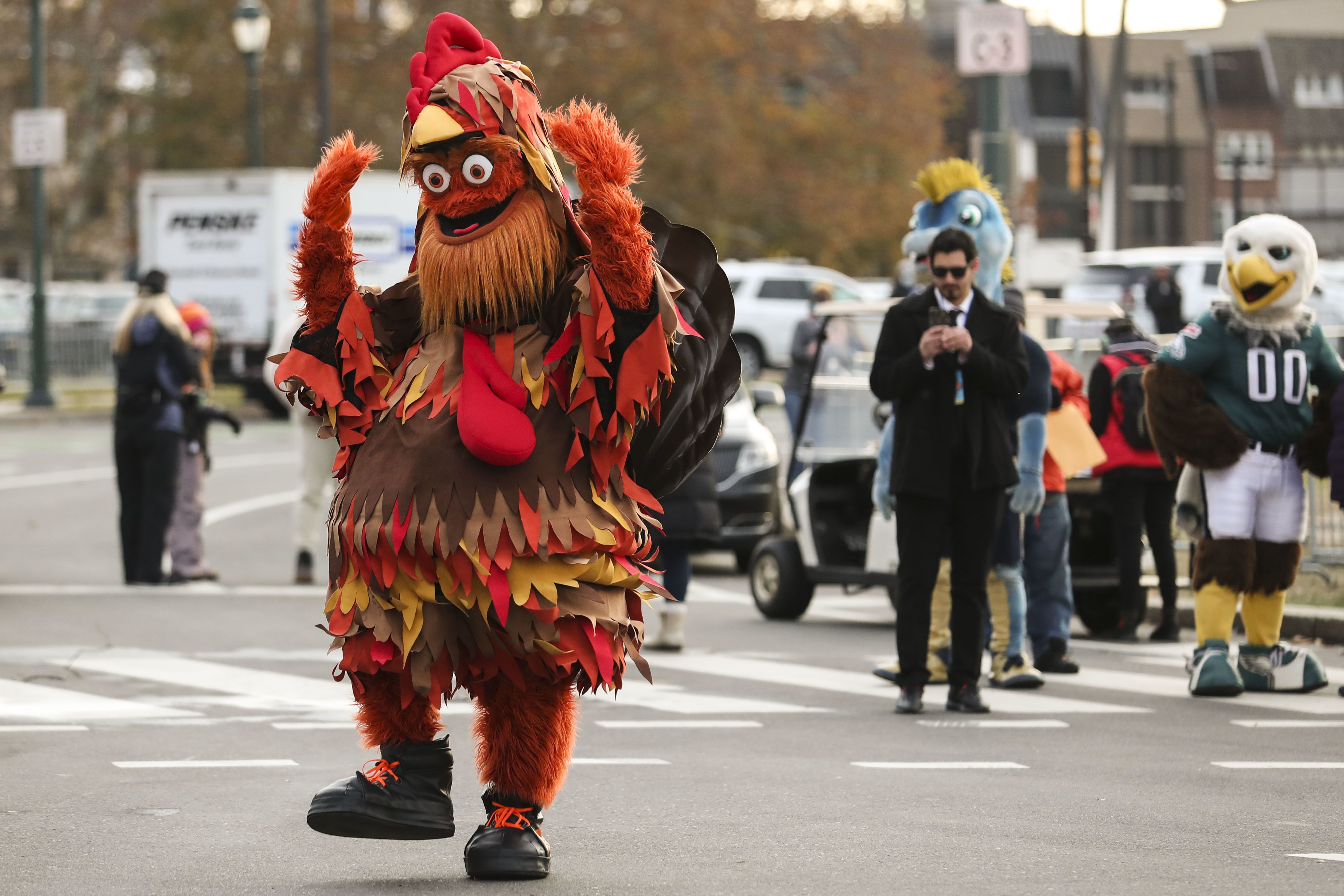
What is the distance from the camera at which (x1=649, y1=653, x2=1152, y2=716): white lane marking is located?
9016 mm

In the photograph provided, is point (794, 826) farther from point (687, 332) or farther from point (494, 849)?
point (687, 332)

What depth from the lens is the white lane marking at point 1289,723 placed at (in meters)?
8.45

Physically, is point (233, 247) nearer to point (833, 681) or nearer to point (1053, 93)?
point (833, 681)

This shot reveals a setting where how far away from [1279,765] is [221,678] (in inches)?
183

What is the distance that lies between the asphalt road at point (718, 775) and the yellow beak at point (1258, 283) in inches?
67.0

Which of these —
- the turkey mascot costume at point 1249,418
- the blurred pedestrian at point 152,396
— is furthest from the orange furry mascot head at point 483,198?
the blurred pedestrian at point 152,396

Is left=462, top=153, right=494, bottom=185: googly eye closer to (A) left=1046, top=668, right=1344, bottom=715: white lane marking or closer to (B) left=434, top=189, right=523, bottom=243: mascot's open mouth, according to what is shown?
(B) left=434, top=189, right=523, bottom=243: mascot's open mouth

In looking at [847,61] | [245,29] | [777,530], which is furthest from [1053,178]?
[777,530]

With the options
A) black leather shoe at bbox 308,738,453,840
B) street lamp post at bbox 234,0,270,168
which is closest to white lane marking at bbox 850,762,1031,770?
black leather shoe at bbox 308,738,453,840

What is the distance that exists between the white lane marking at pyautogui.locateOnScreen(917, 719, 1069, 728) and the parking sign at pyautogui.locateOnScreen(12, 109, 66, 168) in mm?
22426

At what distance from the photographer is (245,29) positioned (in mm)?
30734

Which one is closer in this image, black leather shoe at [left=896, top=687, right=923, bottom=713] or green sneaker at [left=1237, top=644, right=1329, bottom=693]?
black leather shoe at [left=896, top=687, right=923, bottom=713]

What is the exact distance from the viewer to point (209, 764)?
24.0ft

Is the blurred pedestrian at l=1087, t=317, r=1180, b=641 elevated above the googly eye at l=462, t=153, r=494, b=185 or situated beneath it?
situated beneath
